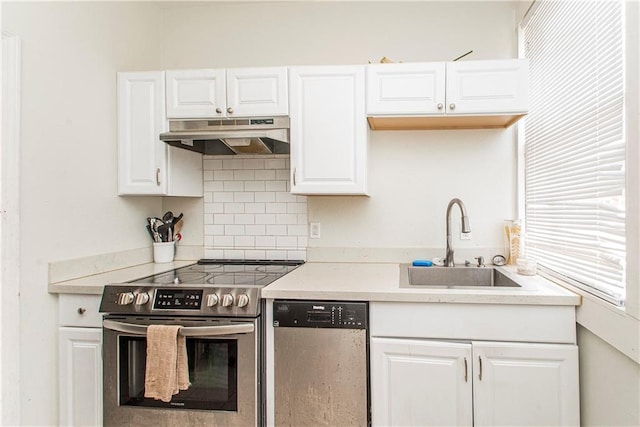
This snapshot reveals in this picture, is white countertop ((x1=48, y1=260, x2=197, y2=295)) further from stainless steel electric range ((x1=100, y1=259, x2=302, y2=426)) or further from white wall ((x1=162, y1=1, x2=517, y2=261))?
white wall ((x1=162, y1=1, x2=517, y2=261))

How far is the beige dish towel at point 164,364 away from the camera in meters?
1.66

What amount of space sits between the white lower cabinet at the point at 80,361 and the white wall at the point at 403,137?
4.17 feet

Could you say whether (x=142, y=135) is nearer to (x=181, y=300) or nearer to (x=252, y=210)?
(x=252, y=210)

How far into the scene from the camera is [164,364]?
1.66m

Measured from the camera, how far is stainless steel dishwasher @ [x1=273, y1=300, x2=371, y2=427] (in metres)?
1.71

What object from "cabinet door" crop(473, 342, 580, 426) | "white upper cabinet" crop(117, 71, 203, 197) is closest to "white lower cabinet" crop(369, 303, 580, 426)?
"cabinet door" crop(473, 342, 580, 426)

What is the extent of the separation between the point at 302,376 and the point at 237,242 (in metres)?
1.12

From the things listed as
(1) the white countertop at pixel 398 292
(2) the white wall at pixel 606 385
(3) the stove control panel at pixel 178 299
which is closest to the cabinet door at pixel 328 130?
(1) the white countertop at pixel 398 292

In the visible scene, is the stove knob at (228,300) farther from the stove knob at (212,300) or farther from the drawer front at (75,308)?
the drawer front at (75,308)

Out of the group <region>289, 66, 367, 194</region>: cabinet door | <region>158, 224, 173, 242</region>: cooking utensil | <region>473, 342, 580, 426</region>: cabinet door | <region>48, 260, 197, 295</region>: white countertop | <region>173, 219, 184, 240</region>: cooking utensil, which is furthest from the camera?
<region>173, 219, 184, 240</region>: cooking utensil

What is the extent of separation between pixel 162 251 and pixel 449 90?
77.4 inches

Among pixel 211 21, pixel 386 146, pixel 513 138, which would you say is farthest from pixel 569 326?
pixel 211 21

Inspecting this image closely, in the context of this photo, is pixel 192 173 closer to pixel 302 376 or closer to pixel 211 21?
pixel 211 21

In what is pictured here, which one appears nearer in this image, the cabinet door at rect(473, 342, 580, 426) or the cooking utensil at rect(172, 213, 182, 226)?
the cabinet door at rect(473, 342, 580, 426)
